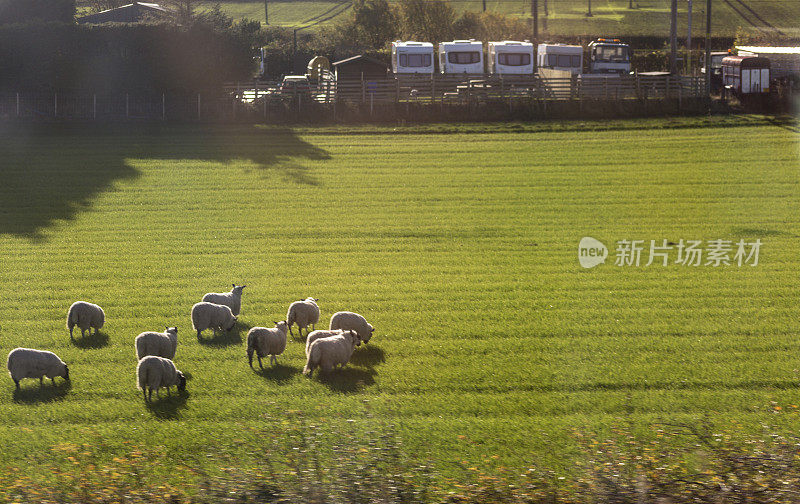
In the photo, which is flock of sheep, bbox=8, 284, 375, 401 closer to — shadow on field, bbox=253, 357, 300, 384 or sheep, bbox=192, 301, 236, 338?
sheep, bbox=192, 301, 236, 338

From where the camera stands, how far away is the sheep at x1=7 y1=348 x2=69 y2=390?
42.8 ft

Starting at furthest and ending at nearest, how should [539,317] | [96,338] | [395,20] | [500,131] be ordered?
[395,20], [500,131], [539,317], [96,338]

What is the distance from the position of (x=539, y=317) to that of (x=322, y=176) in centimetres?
1787

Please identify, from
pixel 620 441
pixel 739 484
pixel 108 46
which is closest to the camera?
pixel 739 484

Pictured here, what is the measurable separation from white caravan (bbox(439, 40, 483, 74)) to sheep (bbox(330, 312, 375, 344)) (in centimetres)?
4213

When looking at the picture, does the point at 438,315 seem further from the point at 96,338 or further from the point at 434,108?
the point at 434,108

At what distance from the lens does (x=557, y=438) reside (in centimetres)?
1122

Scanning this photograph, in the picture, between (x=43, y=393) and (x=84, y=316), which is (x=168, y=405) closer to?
(x=43, y=393)

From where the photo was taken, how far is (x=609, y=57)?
57938 millimetres

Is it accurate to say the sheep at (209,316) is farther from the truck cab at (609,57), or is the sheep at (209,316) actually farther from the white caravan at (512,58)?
the truck cab at (609,57)

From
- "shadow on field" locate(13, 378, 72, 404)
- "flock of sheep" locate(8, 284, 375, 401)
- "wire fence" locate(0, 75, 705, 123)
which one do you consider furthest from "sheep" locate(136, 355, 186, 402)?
"wire fence" locate(0, 75, 705, 123)

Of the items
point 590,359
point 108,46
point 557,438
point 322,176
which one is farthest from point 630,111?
point 557,438

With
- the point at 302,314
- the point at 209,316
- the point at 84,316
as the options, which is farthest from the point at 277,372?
the point at 84,316

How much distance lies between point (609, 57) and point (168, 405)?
50952 mm
